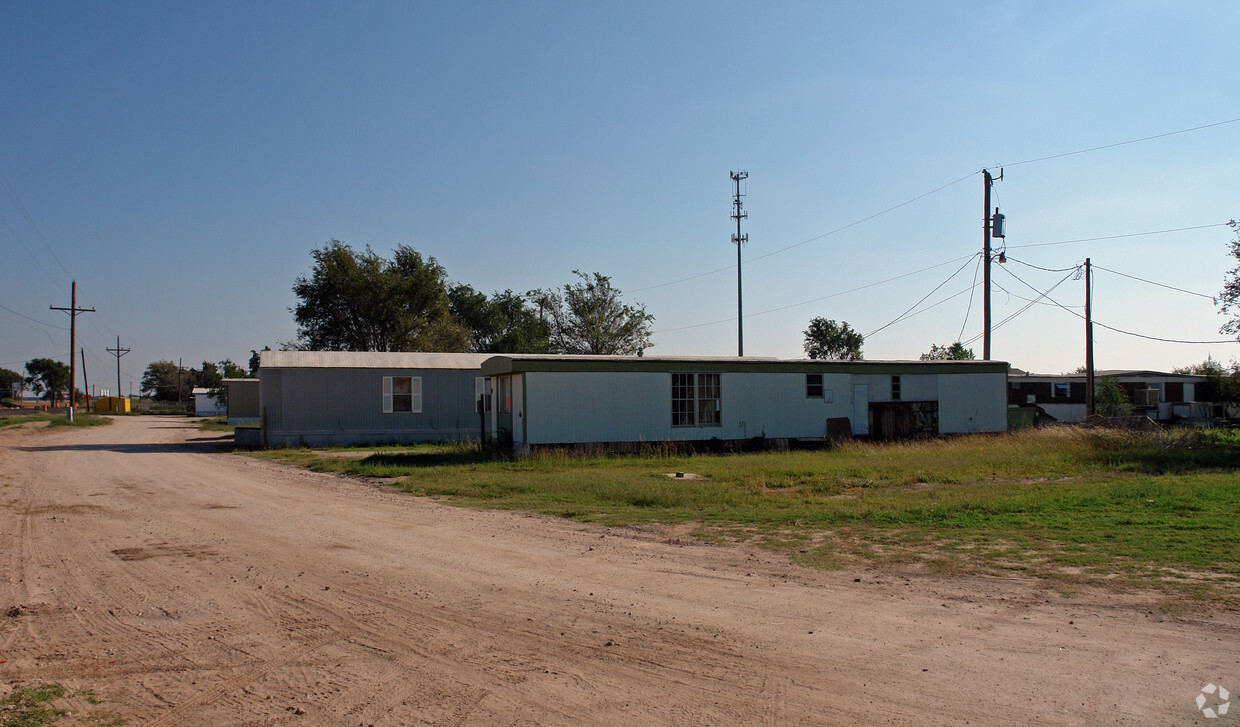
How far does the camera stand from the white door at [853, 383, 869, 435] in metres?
24.0

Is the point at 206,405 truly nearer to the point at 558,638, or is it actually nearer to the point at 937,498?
the point at 937,498

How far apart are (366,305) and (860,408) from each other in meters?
33.0

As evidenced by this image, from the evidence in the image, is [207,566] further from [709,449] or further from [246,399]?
[246,399]

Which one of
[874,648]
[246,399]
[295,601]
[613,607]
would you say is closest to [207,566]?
[295,601]

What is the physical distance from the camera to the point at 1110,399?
3622 centimetres

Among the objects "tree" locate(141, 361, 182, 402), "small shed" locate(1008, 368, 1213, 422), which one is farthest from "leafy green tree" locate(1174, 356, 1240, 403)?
"tree" locate(141, 361, 182, 402)

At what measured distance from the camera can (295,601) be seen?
252 inches

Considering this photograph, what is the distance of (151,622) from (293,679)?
1846 millimetres

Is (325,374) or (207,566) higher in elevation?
(325,374)

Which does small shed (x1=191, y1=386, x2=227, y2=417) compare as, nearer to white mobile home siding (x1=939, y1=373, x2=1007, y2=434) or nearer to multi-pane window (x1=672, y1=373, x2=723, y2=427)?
multi-pane window (x1=672, y1=373, x2=723, y2=427)

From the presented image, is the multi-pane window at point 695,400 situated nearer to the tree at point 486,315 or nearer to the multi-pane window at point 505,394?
the multi-pane window at point 505,394

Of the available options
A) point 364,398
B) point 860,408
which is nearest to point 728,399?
point 860,408

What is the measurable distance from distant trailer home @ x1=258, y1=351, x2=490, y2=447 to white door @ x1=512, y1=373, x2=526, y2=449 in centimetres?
674

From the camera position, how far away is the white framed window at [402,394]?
90.8ft
